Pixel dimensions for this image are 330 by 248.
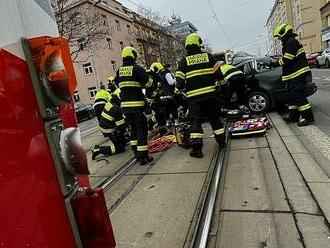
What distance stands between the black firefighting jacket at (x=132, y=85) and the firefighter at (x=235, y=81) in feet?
11.0

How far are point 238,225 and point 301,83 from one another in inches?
204

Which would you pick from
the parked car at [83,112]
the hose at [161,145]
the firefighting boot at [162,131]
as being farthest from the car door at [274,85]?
the parked car at [83,112]

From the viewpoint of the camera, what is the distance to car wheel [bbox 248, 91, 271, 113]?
32.1 feet

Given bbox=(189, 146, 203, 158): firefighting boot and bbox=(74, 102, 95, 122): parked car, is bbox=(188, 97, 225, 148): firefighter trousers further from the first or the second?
bbox=(74, 102, 95, 122): parked car

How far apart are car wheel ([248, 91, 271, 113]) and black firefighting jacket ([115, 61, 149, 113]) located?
4.38 metres

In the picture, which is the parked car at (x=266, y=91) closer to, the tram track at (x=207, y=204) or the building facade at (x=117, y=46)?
the tram track at (x=207, y=204)

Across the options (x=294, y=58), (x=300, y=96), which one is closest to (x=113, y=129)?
(x=300, y=96)

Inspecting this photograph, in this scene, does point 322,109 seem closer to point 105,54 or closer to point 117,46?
point 105,54

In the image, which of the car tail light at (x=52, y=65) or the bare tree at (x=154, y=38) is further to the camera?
the bare tree at (x=154, y=38)

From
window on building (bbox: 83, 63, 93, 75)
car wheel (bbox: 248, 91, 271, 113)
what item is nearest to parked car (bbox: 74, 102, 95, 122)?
window on building (bbox: 83, 63, 93, 75)

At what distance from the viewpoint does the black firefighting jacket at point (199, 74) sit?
6373 millimetres

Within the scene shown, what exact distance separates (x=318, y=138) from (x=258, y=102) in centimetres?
349

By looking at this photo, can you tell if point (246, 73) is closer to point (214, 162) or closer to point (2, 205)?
point (214, 162)

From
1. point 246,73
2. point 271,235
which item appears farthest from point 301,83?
point 271,235
